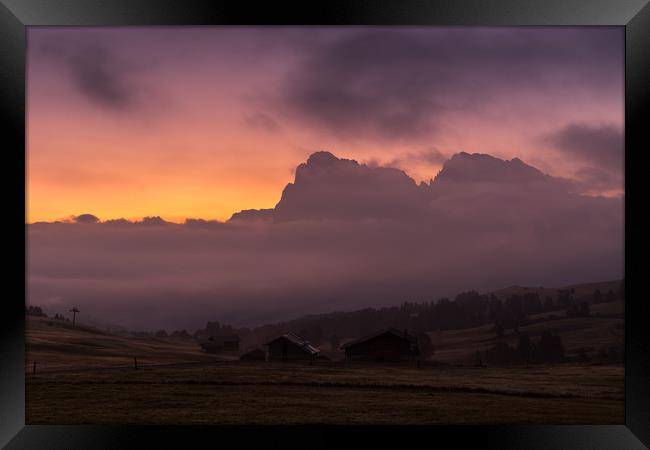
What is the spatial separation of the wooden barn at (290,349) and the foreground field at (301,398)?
313cm

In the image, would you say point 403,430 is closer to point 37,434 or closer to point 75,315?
point 37,434

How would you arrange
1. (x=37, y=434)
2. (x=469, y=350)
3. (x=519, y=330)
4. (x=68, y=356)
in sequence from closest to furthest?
1. (x=37, y=434)
2. (x=68, y=356)
3. (x=469, y=350)
4. (x=519, y=330)

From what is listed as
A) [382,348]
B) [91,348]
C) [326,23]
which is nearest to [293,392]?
[382,348]

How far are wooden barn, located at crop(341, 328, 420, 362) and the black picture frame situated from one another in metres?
19.6

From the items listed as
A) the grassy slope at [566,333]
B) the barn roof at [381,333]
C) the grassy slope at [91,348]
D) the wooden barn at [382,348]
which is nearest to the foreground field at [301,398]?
the wooden barn at [382,348]

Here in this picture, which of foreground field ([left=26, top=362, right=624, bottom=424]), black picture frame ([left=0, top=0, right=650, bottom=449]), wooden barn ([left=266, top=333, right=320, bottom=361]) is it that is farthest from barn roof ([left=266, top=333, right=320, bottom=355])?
black picture frame ([left=0, top=0, right=650, bottom=449])

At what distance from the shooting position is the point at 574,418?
535 inches

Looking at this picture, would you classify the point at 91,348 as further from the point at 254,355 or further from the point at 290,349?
the point at 290,349

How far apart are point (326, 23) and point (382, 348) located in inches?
828

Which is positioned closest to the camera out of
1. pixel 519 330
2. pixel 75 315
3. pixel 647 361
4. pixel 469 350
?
pixel 647 361

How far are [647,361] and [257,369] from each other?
18.1m

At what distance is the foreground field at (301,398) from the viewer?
12508mm

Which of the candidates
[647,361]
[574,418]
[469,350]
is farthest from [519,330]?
[647,361]

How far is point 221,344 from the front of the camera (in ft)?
96.9
